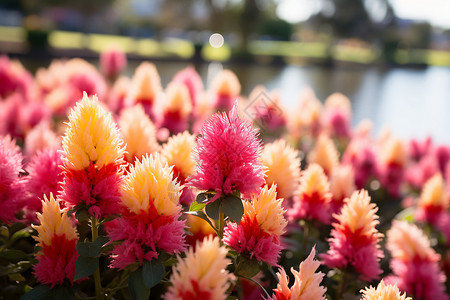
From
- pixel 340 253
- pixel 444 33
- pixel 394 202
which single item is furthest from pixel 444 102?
pixel 444 33

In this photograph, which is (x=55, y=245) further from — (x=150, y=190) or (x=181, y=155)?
(x=181, y=155)

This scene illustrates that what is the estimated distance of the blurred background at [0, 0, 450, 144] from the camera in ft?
38.5

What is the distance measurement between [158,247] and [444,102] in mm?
12728

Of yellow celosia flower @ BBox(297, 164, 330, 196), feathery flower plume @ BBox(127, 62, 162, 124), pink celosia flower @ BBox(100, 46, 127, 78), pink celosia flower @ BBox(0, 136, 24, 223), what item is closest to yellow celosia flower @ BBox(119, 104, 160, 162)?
pink celosia flower @ BBox(0, 136, 24, 223)

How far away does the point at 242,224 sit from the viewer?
105 centimetres

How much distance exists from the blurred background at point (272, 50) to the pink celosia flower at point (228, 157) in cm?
245

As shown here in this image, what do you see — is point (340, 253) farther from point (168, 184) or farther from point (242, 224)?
point (168, 184)

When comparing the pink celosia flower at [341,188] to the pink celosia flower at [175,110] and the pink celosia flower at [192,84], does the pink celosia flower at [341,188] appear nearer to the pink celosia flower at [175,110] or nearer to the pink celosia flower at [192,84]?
the pink celosia flower at [175,110]

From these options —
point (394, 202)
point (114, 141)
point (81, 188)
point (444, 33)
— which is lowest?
point (81, 188)

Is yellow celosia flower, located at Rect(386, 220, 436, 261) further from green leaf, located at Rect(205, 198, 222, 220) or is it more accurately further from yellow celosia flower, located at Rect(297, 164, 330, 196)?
green leaf, located at Rect(205, 198, 222, 220)

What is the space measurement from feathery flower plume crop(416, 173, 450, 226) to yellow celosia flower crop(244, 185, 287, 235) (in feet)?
4.91

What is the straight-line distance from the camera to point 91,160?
99 centimetres

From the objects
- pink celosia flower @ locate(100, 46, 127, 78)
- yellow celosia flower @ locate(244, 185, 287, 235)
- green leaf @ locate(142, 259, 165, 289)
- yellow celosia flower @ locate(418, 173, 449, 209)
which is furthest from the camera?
pink celosia flower @ locate(100, 46, 127, 78)

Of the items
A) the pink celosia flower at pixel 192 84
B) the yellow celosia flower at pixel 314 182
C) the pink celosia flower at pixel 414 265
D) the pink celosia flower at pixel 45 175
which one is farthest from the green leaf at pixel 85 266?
the pink celosia flower at pixel 192 84
